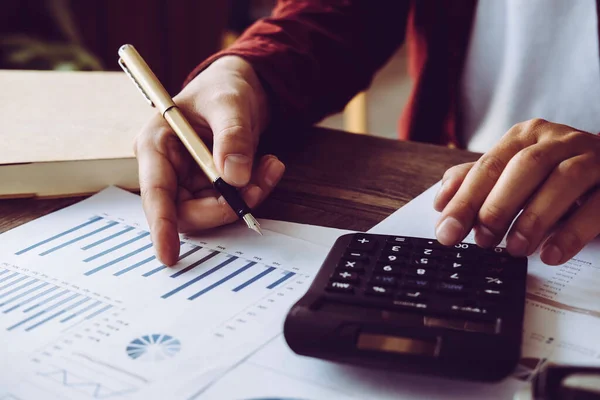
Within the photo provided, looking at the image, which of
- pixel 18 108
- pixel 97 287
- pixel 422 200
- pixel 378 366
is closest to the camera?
pixel 378 366

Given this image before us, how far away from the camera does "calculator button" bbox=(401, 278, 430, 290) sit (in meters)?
0.38

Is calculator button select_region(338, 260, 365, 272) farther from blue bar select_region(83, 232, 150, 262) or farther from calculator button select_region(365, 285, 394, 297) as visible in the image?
blue bar select_region(83, 232, 150, 262)

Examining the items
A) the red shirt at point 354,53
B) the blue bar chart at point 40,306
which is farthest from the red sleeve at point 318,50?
the blue bar chart at point 40,306

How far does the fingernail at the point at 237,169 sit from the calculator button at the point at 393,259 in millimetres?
138

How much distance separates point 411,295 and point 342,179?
0.81ft

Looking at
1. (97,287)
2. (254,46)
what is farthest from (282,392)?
(254,46)

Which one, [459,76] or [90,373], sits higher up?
[90,373]

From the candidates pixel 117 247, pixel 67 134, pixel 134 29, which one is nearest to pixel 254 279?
pixel 117 247

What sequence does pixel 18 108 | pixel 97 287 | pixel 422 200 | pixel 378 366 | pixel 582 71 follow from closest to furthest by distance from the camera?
1. pixel 378 366
2. pixel 97 287
3. pixel 422 200
4. pixel 18 108
5. pixel 582 71

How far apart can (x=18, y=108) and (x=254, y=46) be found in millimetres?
254

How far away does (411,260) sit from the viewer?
412 mm

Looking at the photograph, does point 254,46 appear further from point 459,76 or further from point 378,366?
point 378,366

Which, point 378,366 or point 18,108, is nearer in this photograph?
Result: point 378,366

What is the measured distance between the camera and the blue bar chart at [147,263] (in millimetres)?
429
